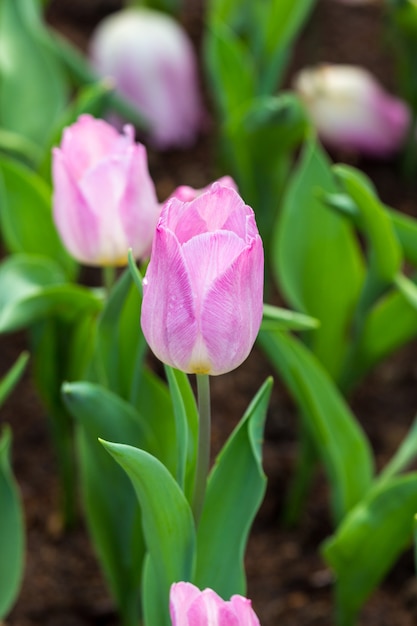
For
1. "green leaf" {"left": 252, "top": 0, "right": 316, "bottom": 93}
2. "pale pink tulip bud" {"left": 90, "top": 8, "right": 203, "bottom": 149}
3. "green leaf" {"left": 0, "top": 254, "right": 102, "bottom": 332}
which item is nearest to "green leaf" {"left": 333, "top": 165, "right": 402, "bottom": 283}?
"green leaf" {"left": 0, "top": 254, "right": 102, "bottom": 332}

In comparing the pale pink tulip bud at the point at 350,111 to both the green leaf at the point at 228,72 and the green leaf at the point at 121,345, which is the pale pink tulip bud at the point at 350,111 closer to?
the green leaf at the point at 228,72

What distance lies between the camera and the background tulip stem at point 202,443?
674mm

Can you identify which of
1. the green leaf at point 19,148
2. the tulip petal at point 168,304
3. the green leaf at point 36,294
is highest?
the tulip petal at point 168,304

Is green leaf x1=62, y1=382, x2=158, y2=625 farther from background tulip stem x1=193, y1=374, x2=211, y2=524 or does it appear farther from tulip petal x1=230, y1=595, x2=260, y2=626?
tulip petal x1=230, y1=595, x2=260, y2=626

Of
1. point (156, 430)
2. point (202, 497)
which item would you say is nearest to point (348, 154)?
point (156, 430)

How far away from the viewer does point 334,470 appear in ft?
3.36

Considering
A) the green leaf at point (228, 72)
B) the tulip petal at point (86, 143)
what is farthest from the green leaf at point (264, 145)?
the tulip petal at point (86, 143)

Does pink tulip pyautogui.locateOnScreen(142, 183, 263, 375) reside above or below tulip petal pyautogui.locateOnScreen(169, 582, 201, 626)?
above

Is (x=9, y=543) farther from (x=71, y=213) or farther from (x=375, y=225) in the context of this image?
(x=375, y=225)

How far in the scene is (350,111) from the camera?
1712 mm

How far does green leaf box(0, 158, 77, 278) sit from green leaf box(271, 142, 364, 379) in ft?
0.74

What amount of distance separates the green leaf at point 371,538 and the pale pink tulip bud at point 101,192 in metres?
0.28

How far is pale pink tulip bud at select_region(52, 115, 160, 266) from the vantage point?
2.64ft

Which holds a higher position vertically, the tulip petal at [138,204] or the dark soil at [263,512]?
the tulip petal at [138,204]
